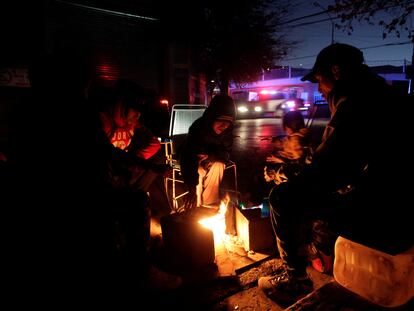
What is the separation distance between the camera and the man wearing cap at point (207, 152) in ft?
13.8

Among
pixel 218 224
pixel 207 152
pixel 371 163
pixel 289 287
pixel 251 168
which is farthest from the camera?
pixel 251 168

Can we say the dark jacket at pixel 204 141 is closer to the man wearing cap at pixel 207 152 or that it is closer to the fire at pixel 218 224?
the man wearing cap at pixel 207 152

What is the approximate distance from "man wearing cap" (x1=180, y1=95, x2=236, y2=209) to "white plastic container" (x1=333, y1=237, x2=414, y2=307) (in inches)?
83.2

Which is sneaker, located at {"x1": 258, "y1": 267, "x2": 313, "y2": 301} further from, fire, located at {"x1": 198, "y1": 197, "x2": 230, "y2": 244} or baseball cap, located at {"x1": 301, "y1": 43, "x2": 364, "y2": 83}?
baseball cap, located at {"x1": 301, "y1": 43, "x2": 364, "y2": 83}

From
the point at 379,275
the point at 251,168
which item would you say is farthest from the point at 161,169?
the point at 251,168

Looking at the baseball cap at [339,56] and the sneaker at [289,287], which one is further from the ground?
the baseball cap at [339,56]

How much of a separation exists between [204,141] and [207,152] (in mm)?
175

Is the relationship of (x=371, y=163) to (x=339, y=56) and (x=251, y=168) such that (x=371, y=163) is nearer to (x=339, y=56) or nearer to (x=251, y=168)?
(x=339, y=56)

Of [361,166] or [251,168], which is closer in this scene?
[361,166]

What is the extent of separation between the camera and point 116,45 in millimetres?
9953

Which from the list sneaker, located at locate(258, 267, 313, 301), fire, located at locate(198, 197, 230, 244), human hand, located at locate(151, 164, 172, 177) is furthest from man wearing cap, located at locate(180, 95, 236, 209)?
sneaker, located at locate(258, 267, 313, 301)

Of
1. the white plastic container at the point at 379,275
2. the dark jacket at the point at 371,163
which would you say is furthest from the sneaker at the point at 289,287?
the dark jacket at the point at 371,163

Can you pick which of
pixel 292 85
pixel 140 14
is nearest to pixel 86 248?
pixel 140 14

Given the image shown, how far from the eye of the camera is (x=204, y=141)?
442 centimetres
